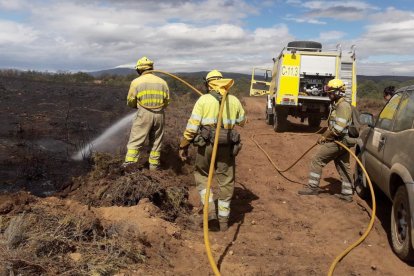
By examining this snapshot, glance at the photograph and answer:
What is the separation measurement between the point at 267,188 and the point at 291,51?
22.7 feet

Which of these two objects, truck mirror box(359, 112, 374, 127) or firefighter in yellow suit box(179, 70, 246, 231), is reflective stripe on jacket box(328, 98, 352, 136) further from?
firefighter in yellow suit box(179, 70, 246, 231)

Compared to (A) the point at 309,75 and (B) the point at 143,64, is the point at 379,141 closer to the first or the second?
(B) the point at 143,64

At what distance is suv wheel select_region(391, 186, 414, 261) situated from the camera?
4.37m

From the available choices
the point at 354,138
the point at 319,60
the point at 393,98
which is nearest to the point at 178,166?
the point at 354,138

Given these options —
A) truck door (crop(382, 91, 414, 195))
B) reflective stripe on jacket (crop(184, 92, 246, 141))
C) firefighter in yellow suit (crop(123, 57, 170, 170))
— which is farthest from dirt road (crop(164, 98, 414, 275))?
firefighter in yellow suit (crop(123, 57, 170, 170))

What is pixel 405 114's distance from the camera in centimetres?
498

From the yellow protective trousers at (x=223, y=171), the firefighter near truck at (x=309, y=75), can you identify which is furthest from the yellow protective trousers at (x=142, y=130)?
the firefighter near truck at (x=309, y=75)

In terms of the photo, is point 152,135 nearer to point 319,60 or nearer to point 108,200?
point 108,200

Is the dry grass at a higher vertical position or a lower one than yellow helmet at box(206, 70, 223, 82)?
lower

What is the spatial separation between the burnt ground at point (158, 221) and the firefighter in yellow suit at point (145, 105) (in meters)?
0.28

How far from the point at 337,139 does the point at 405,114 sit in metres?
1.78

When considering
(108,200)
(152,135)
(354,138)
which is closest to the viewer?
(108,200)

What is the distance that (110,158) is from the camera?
7367mm

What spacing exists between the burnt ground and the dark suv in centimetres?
36
